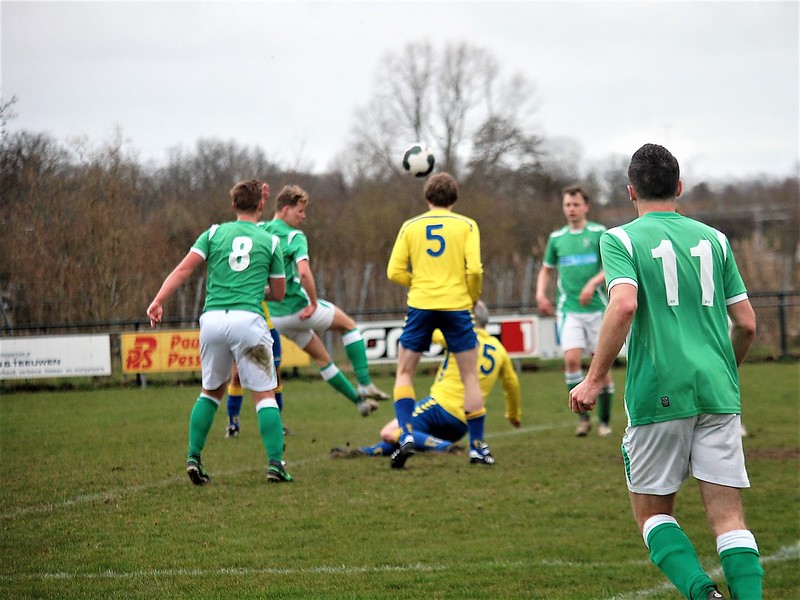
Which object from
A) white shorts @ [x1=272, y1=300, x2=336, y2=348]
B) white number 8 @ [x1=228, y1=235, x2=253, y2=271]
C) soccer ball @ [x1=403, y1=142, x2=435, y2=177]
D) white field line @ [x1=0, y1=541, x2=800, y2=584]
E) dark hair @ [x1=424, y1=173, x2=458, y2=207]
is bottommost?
white field line @ [x1=0, y1=541, x2=800, y2=584]

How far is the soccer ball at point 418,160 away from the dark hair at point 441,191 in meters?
1.56

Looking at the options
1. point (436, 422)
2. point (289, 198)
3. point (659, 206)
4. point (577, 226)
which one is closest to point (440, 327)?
point (436, 422)

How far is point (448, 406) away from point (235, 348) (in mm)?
2415

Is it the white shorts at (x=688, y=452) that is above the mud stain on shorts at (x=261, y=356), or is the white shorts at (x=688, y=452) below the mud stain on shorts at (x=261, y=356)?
below

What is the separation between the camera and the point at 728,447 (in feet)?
11.7

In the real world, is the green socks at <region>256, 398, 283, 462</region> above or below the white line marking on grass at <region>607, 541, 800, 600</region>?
above

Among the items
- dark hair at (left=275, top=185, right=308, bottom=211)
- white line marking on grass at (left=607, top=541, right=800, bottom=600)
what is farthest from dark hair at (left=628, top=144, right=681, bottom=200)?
dark hair at (left=275, top=185, right=308, bottom=211)

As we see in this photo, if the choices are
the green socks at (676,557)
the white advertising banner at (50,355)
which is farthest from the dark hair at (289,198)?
the green socks at (676,557)

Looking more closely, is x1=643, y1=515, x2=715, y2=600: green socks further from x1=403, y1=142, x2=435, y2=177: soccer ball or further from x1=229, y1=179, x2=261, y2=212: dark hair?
x1=403, y1=142, x2=435, y2=177: soccer ball

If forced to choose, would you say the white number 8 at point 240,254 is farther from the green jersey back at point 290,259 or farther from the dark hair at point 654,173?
the dark hair at point 654,173

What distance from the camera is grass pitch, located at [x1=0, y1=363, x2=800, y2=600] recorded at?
15.0ft

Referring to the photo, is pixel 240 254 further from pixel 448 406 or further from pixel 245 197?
pixel 448 406

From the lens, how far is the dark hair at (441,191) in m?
7.74

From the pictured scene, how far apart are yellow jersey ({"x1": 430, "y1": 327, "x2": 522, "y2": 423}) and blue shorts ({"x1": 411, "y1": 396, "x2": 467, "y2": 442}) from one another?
0.06m
